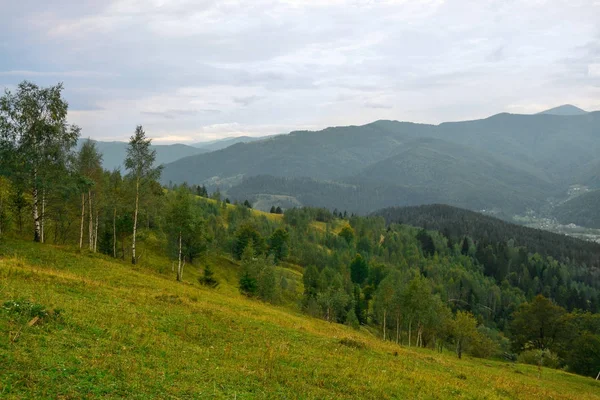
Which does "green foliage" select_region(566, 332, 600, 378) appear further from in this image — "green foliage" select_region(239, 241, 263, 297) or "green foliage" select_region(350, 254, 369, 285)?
"green foliage" select_region(350, 254, 369, 285)

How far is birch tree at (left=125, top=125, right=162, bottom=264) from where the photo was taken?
46094 mm

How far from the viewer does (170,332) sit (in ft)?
72.8

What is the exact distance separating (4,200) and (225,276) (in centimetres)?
6091

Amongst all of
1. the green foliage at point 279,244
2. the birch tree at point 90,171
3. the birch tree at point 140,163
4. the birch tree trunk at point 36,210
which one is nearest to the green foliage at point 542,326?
the green foliage at point 279,244

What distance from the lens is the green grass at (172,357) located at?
14.1 m

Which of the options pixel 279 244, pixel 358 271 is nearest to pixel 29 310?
pixel 279 244

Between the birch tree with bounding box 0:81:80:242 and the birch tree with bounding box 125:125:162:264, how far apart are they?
7.53m

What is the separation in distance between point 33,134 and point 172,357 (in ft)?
111

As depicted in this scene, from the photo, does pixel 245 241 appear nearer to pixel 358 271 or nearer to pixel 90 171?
pixel 358 271

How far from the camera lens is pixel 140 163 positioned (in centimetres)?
4684

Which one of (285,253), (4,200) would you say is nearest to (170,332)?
(4,200)

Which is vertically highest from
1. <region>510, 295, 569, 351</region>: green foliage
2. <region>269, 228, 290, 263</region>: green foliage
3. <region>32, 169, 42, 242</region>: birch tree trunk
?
<region>32, 169, 42, 242</region>: birch tree trunk

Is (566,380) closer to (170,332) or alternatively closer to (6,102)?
(170,332)

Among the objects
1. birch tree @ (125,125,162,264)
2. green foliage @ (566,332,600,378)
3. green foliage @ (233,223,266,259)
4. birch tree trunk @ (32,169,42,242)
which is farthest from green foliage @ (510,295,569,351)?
birch tree trunk @ (32,169,42,242)
